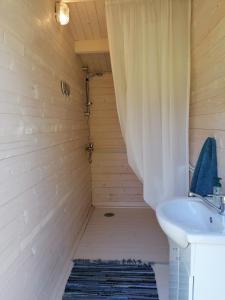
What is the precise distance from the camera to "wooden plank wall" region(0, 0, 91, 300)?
1316 millimetres

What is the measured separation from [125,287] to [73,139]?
60.8 inches

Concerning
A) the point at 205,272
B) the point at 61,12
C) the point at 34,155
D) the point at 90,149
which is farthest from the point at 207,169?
the point at 90,149

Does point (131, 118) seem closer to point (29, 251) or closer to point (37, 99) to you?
point (37, 99)

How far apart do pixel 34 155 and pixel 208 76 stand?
4.09 feet

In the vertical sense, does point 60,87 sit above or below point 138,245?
above

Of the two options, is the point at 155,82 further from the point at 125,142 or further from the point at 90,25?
the point at 90,25

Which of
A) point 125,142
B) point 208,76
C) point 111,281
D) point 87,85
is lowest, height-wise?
point 111,281

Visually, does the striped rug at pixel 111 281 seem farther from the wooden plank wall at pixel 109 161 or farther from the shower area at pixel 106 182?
the wooden plank wall at pixel 109 161

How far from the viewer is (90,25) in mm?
2770

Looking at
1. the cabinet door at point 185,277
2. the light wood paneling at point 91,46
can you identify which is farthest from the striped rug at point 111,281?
the light wood paneling at point 91,46

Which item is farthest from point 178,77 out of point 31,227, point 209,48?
point 31,227

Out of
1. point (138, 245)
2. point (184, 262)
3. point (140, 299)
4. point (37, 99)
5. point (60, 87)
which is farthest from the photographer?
point (138, 245)

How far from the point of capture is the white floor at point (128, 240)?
2424 millimetres

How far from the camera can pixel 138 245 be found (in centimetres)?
272
